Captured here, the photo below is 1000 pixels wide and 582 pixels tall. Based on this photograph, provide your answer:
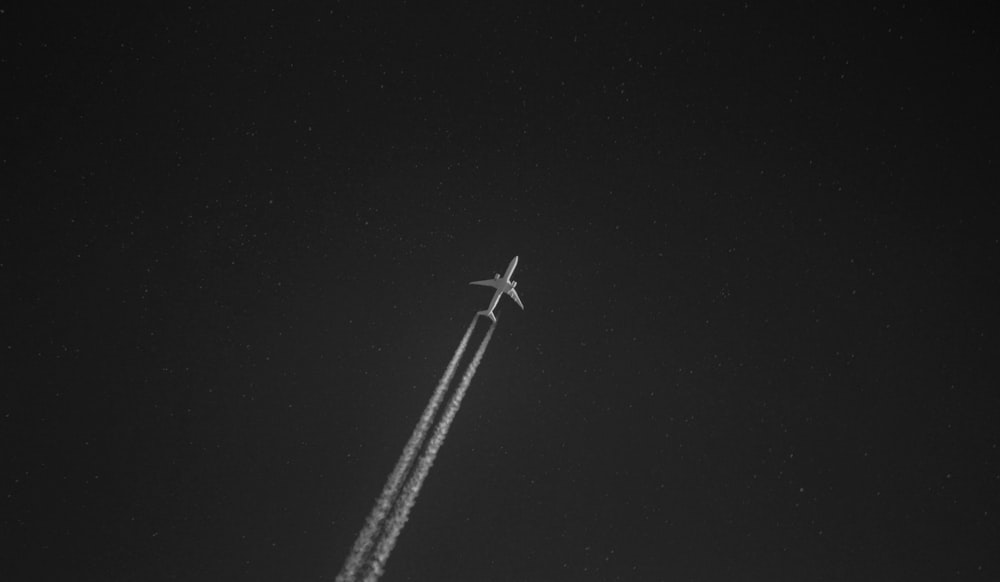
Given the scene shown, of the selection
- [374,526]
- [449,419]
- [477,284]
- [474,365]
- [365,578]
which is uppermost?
[477,284]

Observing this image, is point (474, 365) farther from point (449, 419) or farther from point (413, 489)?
point (413, 489)

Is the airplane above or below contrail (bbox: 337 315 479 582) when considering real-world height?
above

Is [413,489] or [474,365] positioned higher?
[474,365]

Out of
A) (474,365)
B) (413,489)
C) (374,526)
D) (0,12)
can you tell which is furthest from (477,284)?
(0,12)

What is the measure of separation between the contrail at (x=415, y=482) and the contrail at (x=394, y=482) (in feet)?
0.30

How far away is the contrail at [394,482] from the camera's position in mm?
6969

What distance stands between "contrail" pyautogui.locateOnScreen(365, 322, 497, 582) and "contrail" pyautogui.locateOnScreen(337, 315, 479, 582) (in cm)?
9

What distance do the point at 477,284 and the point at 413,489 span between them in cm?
204

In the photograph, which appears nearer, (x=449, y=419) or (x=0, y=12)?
(x=0, y=12)

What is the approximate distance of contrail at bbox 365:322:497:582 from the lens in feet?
22.9

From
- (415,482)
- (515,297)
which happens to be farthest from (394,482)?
(515,297)

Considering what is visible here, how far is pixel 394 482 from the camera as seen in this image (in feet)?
23.4

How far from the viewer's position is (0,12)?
6129 mm

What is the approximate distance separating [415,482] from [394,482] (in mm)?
199
